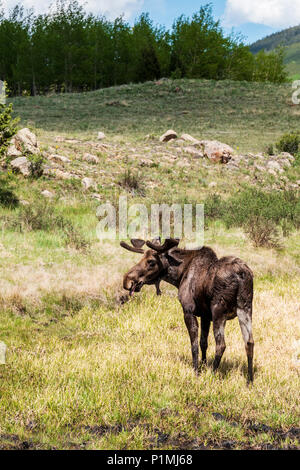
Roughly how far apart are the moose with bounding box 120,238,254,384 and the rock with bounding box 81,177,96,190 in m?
11.1

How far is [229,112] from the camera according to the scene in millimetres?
43312

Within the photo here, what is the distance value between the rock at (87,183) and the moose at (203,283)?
11145 millimetres

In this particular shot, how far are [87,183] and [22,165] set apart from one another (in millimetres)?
2325

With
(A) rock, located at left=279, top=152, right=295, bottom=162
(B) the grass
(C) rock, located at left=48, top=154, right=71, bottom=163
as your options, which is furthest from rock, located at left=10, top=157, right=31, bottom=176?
(A) rock, located at left=279, top=152, right=295, bottom=162

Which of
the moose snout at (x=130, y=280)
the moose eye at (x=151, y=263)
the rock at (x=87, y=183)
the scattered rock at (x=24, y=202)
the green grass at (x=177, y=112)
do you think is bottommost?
the moose snout at (x=130, y=280)

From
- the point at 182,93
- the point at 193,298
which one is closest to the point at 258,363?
the point at 193,298

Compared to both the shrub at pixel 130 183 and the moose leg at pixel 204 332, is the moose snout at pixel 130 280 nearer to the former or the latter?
the moose leg at pixel 204 332

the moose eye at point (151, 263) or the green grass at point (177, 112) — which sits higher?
the green grass at point (177, 112)

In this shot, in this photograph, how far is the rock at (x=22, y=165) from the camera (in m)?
15.4

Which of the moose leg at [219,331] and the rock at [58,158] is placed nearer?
the moose leg at [219,331]

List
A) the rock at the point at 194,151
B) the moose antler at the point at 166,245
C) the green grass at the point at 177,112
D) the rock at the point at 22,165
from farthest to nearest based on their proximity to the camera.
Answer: the green grass at the point at 177,112 < the rock at the point at 194,151 < the rock at the point at 22,165 < the moose antler at the point at 166,245

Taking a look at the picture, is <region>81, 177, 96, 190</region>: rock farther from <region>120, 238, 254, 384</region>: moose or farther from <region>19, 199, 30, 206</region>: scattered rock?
<region>120, 238, 254, 384</region>: moose

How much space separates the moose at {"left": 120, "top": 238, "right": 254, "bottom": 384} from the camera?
485 cm

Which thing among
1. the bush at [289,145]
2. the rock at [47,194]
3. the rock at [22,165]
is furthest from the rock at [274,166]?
the rock at [22,165]
